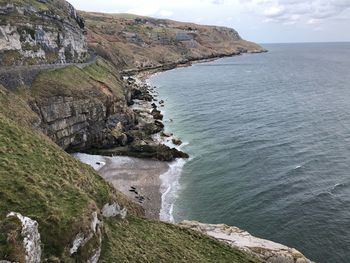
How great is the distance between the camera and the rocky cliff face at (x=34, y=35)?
270 feet

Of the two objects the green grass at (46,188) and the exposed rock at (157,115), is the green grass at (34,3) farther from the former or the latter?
the green grass at (46,188)

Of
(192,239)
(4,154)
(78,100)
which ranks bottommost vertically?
(192,239)

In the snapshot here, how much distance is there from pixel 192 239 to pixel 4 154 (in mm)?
19208

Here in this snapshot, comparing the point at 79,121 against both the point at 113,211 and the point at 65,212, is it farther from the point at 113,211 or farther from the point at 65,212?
the point at 65,212

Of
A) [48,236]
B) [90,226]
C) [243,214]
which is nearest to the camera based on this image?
[48,236]

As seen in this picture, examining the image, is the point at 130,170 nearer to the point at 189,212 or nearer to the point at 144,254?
the point at 189,212

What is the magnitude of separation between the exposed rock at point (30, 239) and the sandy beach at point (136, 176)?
31.6 meters

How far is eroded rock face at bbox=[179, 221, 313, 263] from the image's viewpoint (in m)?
39.7

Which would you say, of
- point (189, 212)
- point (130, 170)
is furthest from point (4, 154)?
point (130, 170)

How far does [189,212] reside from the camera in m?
56.5

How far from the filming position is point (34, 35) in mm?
91250

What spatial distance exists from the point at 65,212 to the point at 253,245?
2233 centimetres

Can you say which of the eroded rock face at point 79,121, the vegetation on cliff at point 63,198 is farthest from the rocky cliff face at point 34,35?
the eroded rock face at point 79,121

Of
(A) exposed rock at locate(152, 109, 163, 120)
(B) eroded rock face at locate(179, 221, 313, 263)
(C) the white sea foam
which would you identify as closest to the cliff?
(B) eroded rock face at locate(179, 221, 313, 263)
